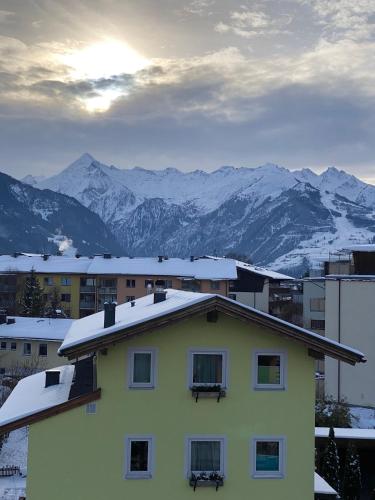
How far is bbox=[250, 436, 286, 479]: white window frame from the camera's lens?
16.5 meters

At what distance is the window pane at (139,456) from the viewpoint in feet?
53.5

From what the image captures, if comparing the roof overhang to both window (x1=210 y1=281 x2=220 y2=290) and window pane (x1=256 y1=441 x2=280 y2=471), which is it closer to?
A: window pane (x1=256 y1=441 x2=280 y2=471)

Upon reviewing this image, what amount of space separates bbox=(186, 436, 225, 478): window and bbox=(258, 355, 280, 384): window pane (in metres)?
1.97

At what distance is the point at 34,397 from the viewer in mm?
17625

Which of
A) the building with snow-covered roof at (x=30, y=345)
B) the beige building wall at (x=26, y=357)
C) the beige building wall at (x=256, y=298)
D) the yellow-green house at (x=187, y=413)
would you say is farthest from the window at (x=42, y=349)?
the yellow-green house at (x=187, y=413)

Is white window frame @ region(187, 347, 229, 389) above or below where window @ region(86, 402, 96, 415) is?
above

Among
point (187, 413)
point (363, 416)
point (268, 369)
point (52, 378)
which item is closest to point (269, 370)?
point (268, 369)

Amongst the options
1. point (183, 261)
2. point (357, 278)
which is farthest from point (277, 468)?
point (183, 261)

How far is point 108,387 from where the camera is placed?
1622 centimetres

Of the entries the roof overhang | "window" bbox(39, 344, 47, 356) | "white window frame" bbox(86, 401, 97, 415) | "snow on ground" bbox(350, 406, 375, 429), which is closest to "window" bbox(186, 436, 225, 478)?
"white window frame" bbox(86, 401, 97, 415)

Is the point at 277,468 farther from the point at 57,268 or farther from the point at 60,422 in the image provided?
the point at 57,268

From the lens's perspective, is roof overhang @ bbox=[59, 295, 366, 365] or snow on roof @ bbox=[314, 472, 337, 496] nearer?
roof overhang @ bbox=[59, 295, 366, 365]

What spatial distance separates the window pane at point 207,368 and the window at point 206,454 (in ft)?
4.99

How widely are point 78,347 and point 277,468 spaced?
6360 millimetres
